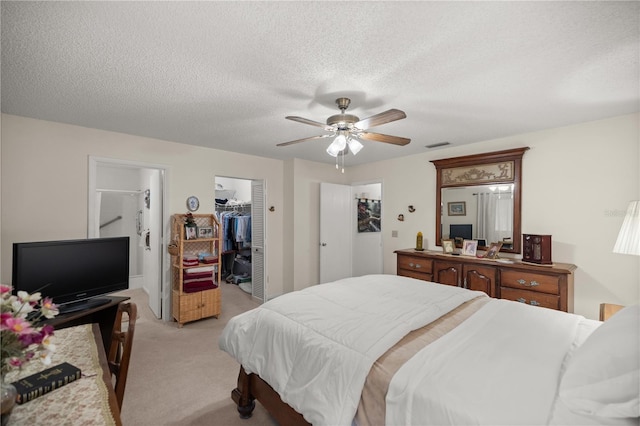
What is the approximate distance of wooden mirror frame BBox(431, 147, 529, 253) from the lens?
3.36 meters

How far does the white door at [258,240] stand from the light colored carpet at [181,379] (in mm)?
1053

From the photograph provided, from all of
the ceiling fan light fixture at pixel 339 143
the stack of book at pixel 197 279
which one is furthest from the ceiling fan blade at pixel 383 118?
the stack of book at pixel 197 279

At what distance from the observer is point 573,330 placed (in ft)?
5.39

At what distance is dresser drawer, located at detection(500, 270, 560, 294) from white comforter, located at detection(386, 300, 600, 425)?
1.27 m

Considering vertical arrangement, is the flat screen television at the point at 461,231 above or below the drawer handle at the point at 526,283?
above

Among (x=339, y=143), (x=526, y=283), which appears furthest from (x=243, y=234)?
(x=526, y=283)

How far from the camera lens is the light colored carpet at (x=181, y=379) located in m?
1.99

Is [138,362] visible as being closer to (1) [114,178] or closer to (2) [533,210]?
(1) [114,178]

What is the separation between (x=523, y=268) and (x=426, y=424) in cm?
254

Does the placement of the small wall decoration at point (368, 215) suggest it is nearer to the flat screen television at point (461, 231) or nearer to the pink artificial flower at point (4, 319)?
the flat screen television at point (461, 231)

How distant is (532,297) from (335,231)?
2.92 metres

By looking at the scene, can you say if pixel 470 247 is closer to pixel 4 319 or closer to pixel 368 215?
pixel 368 215

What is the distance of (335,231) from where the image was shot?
16.5ft

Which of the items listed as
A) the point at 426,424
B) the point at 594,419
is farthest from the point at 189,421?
the point at 594,419
